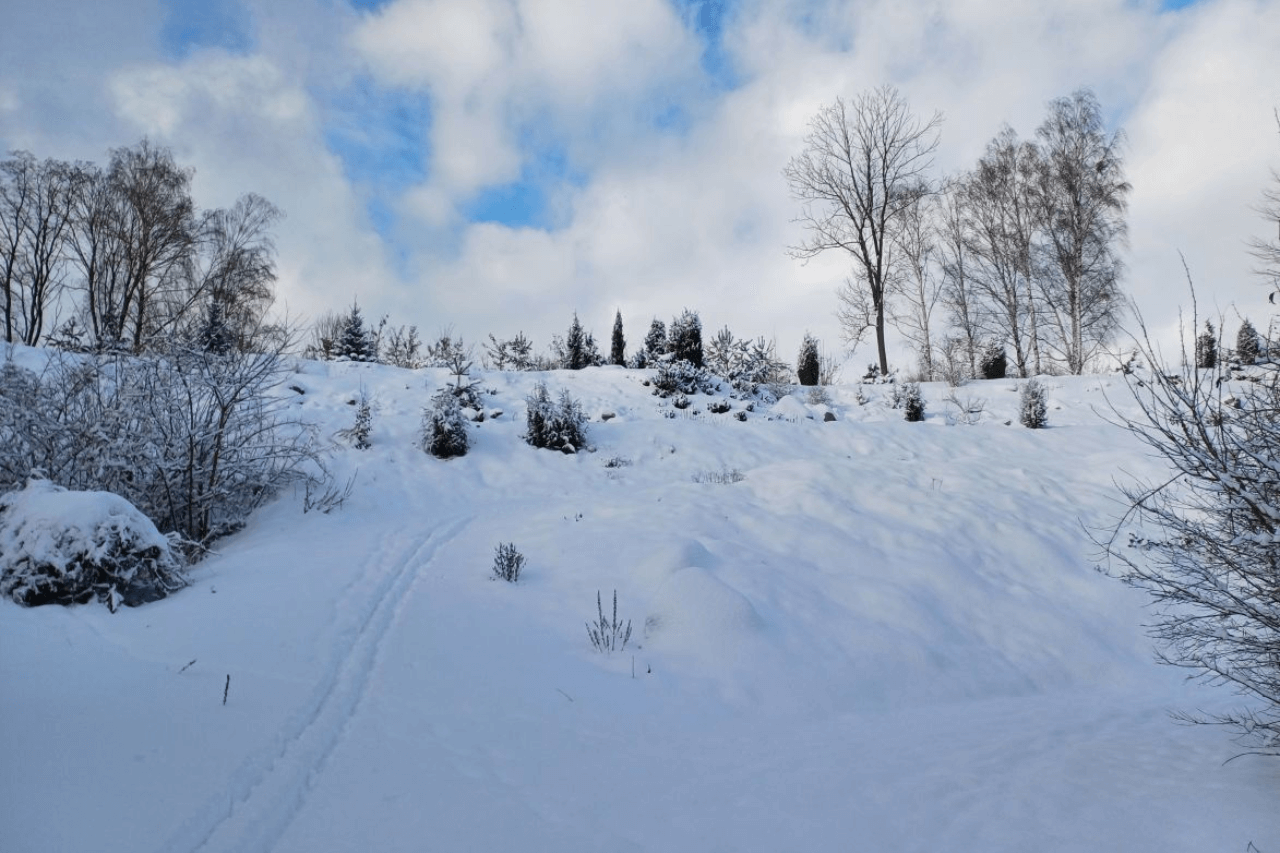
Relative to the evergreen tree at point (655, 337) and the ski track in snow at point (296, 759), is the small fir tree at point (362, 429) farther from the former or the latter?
the evergreen tree at point (655, 337)

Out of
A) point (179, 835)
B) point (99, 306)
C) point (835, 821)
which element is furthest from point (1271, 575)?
point (99, 306)

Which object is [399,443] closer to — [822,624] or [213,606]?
[213,606]

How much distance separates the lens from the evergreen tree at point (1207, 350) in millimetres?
3092

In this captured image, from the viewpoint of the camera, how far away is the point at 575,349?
23453 mm

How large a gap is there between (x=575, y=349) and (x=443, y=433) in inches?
481

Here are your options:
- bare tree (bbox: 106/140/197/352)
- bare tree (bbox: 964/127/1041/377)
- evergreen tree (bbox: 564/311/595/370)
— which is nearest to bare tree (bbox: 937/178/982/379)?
bare tree (bbox: 964/127/1041/377)

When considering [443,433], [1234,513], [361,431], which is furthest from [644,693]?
[361,431]

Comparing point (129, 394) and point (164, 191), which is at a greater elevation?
point (164, 191)

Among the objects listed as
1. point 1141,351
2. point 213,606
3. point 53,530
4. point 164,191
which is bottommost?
point 213,606

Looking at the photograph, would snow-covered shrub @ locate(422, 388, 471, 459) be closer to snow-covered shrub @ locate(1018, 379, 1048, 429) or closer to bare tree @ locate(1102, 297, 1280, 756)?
bare tree @ locate(1102, 297, 1280, 756)

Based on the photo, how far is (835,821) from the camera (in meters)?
2.74

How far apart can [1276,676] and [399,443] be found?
39.7ft

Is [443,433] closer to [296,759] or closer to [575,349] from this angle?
[296,759]

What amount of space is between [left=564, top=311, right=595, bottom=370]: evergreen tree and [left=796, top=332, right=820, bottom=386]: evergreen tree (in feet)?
27.5
